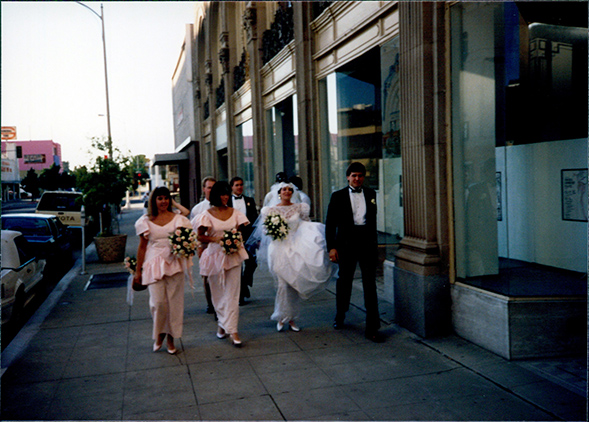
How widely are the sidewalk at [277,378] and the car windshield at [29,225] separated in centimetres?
678

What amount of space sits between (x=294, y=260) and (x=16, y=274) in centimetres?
434

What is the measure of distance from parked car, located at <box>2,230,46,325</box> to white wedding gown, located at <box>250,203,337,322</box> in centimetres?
374

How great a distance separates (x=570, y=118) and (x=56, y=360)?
6.62m

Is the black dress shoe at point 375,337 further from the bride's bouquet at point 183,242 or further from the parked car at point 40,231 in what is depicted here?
the parked car at point 40,231

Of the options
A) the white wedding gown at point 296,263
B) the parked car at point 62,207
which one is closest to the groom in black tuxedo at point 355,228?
the white wedding gown at point 296,263

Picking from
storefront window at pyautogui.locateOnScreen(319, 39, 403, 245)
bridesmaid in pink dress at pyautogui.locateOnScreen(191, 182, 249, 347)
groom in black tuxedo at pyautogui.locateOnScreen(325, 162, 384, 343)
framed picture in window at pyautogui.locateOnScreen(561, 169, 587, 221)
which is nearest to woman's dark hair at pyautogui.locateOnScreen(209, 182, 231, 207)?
bridesmaid in pink dress at pyautogui.locateOnScreen(191, 182, 249, 347)

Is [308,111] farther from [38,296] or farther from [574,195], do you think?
[574,195]

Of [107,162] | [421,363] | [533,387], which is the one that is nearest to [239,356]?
[421,363]

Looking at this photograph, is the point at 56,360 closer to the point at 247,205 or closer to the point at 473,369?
the point at 247,205

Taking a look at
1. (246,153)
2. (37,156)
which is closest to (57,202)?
(246,153)

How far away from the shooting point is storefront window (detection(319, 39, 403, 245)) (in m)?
8.98

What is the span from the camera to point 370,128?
10.6 metres

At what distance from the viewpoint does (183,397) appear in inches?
204

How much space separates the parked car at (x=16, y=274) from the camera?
7.92 meters
